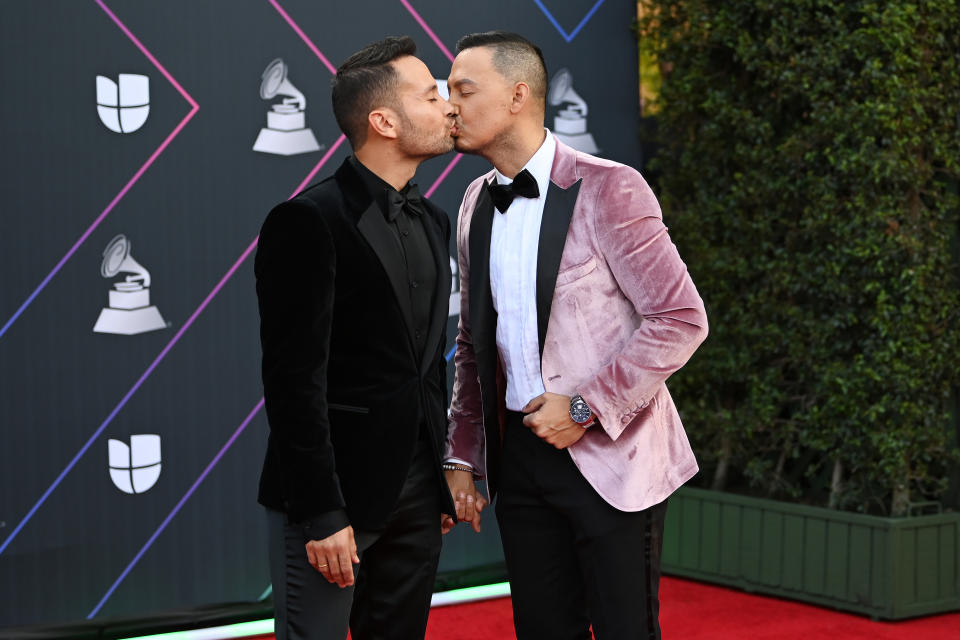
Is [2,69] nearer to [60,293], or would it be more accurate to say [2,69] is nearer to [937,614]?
[60,293]

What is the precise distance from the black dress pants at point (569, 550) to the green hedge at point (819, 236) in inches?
80.2

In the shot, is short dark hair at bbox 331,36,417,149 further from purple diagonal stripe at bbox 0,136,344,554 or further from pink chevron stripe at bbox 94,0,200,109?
pink chevron stripe at bbox 94,0,200,109

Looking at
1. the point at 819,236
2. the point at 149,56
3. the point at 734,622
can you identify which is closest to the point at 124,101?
the point at 149,56

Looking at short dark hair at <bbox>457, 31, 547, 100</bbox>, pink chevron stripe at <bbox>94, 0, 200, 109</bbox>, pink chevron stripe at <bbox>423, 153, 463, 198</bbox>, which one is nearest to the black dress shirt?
short dark hair at <bbox>457, 31, 547, 100</bbox>

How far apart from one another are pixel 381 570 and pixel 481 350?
0.52 meters

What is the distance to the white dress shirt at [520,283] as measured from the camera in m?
2.41

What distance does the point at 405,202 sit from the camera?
2393 millimetres

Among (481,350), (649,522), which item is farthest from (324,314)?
(649,522)

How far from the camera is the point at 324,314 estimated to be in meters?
2.12

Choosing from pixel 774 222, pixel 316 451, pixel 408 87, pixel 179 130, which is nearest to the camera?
pixel 316 451

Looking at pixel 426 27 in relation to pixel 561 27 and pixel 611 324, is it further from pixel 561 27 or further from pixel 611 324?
pixel 611 324

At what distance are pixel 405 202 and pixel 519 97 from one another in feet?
1.16

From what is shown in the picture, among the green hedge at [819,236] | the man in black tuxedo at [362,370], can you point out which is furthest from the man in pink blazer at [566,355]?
the green hedge at [819,236]

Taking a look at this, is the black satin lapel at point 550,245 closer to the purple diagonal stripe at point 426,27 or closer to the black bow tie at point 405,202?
the black bow tie at point 405,202
